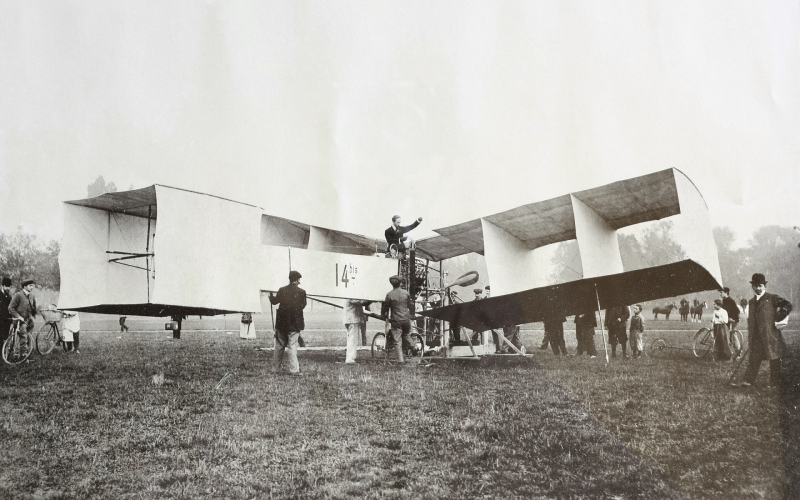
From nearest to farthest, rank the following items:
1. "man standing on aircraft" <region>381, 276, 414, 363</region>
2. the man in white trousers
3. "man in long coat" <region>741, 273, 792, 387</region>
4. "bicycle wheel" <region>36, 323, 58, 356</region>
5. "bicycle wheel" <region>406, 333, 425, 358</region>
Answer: "man in long coat" <region>741, 273, 792, 387</region>, "man standing on aircraft" <region>381, 276, 414, 363</region>, the man in white trousers, "bicycle wheel" <region>406, 333, 425, 358</region>, "bicycle wheel" <region>36, 323, 58, 356</region>

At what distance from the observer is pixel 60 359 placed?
912 cm

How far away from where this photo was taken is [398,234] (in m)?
8.55

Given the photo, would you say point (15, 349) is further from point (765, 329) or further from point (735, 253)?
point (735, 253)

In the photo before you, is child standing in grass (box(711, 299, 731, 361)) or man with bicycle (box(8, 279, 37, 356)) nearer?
man with bicycle (box(8, 279, 37, 356))

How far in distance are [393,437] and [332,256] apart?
179 inches

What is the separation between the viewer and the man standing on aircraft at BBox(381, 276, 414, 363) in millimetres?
8516

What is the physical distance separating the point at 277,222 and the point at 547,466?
602 centimetres

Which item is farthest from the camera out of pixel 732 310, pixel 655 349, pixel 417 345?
pixel 655 349

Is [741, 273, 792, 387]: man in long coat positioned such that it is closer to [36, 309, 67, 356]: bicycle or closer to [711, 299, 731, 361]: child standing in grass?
[711, 299, 731, 361]: child standing in grass

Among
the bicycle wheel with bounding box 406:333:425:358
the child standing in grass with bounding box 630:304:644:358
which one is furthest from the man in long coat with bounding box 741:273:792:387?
the bicycle wheel with bounding box 406:333:425:358

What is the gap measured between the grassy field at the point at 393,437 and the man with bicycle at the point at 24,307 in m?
1.21

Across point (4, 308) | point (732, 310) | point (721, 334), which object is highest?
point (4, 308)

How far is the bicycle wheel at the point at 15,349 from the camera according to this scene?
A: 781 cm

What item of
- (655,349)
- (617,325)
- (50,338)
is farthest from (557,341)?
(50,338)
